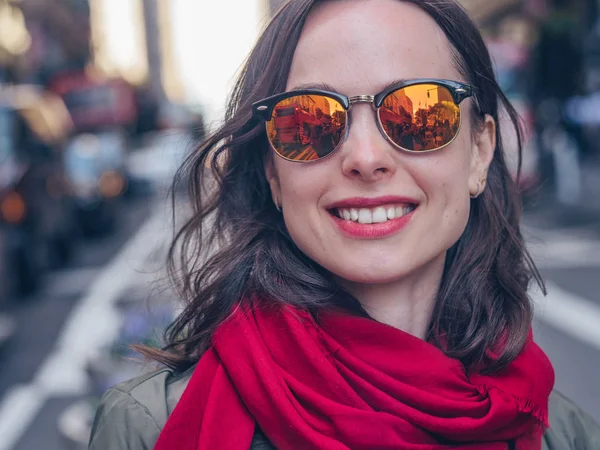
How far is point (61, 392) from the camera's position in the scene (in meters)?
6.13

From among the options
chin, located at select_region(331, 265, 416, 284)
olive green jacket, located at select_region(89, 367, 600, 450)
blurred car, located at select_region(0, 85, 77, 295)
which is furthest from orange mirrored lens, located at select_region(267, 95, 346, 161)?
blurred car, located at select_region(0, 85, 77, 295)

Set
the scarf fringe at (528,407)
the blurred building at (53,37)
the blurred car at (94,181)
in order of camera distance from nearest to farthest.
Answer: the scarf fringe at (528,407) < the blurred car at (94,181) < the blurred building at (53,37)

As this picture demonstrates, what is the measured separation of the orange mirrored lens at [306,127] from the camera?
1729mm

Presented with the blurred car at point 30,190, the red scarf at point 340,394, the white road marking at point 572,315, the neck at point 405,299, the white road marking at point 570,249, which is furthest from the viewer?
the white road marking at point 570,249

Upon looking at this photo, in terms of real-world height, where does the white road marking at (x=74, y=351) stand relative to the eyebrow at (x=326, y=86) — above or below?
below

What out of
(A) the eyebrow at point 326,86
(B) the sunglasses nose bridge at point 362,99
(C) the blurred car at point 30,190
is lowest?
(C) the blurred car at point 30,190

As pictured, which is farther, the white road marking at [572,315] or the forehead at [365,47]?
the white road marking at [572,315]

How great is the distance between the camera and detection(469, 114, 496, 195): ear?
1944 millimetres

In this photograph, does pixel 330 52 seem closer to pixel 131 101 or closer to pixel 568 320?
pixel 568 320

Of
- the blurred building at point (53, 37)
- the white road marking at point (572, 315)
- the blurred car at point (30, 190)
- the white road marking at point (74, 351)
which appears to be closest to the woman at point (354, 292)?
the white road marking at point (74, 351)

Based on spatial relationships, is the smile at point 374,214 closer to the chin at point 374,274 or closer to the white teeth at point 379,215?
the white teeth at point 379,215

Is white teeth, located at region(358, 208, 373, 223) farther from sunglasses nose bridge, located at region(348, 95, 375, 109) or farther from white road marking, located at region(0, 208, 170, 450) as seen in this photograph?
white road marking, located at region(0, 208, 170, 450)

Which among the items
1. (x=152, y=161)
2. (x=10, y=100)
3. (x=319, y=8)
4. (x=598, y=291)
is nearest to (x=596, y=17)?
(x=152, y=161)

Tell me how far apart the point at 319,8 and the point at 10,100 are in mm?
8718
